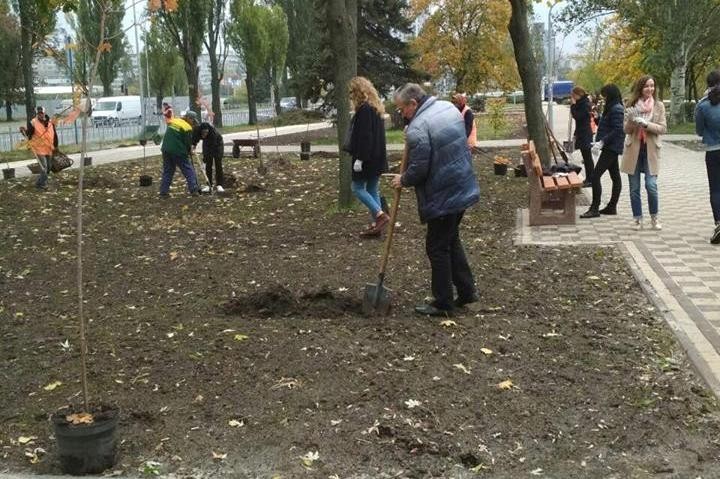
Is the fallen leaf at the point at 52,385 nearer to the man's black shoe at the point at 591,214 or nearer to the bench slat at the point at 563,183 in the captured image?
the bench slat at the point at 563,183

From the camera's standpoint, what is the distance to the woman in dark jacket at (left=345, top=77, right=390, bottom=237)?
8797 millimetres

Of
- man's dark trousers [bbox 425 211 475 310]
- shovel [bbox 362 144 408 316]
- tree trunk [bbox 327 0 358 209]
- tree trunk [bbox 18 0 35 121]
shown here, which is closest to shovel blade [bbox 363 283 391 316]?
shovel [bbox 362 144 408 316]

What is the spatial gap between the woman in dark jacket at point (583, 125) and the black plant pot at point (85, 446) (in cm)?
1003

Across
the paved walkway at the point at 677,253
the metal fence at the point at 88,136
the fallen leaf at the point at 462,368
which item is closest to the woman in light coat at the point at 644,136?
the paved walkway at the point at 677,253

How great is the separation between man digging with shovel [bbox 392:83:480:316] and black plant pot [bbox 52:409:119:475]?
2.74m

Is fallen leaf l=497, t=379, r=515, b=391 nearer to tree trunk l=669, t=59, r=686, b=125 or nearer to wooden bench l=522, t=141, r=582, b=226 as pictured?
wooden bench l=522, t=141, r=582, b=226

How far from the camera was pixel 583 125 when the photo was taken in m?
12.6

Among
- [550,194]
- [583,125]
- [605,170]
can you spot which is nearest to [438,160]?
[550,194]

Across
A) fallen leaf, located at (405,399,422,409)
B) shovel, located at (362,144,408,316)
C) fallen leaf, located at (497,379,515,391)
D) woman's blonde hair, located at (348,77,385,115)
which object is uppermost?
woman's blonde hair, located at (348,77,385,115)

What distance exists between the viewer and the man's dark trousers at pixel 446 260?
5770 millimetres

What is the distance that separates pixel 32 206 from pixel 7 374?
343 inches

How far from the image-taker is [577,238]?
9086 millimetres

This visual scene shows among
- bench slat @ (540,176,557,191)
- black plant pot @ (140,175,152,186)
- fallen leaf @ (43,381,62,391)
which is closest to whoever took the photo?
fallen leaf @ (43,381,62,391)

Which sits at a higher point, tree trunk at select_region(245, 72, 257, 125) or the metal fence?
tree trunk at select_region(245, 72, 257, 125)
